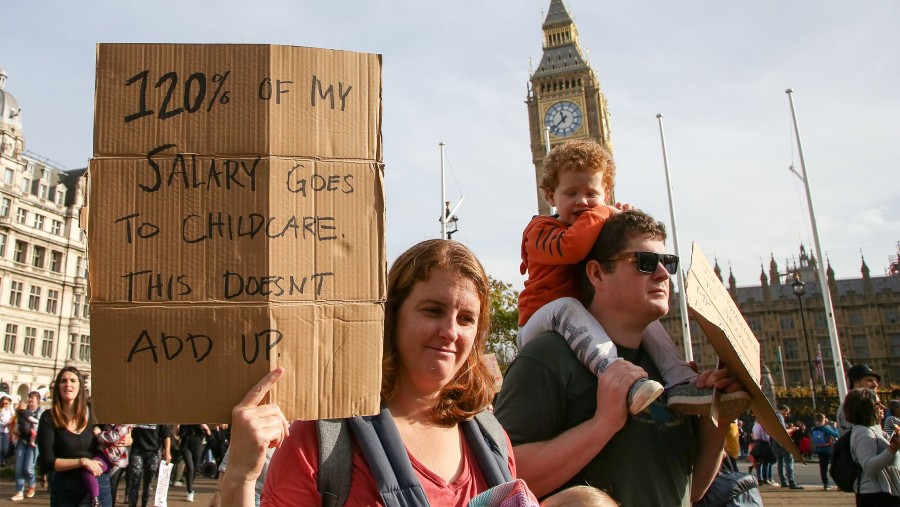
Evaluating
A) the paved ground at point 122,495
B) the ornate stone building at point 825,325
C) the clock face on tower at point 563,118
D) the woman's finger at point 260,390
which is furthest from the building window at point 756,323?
the woman's finger at point 260,390

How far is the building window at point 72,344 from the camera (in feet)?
154

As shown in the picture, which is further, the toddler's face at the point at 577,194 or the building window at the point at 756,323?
the building window at the point at 756,323

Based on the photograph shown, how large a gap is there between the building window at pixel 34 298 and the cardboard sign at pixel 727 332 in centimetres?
5103

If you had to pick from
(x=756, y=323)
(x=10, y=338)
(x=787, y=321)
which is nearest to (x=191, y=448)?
(x=10, y=338)

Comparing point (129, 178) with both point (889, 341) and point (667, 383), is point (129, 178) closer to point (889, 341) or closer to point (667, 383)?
point (667, 383)

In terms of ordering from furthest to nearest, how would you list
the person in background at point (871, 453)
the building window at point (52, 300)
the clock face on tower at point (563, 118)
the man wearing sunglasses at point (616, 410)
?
1. the clock face on tower at point (563, 118)
2. the building window at point (52, 300)
3. the person in background at point (871, 453)
4. the man wearing sunglasses at point (616, 410)

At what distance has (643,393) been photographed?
2.05 m

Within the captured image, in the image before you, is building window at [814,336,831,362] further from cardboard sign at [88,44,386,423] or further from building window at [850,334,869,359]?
cardboard sign at [88,44,386,423]

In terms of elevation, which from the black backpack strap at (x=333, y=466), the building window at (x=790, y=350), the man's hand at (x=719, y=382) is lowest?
the black backpack strap at (x=333, y=466)

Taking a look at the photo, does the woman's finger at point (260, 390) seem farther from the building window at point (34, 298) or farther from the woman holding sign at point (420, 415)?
the building window at point (34, 298)

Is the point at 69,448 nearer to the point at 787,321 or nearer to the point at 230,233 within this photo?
the point at 230,233

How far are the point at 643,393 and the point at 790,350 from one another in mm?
72458

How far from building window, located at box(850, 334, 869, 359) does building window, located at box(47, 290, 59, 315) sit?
68648 millimetres

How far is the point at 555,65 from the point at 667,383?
66288 mm
